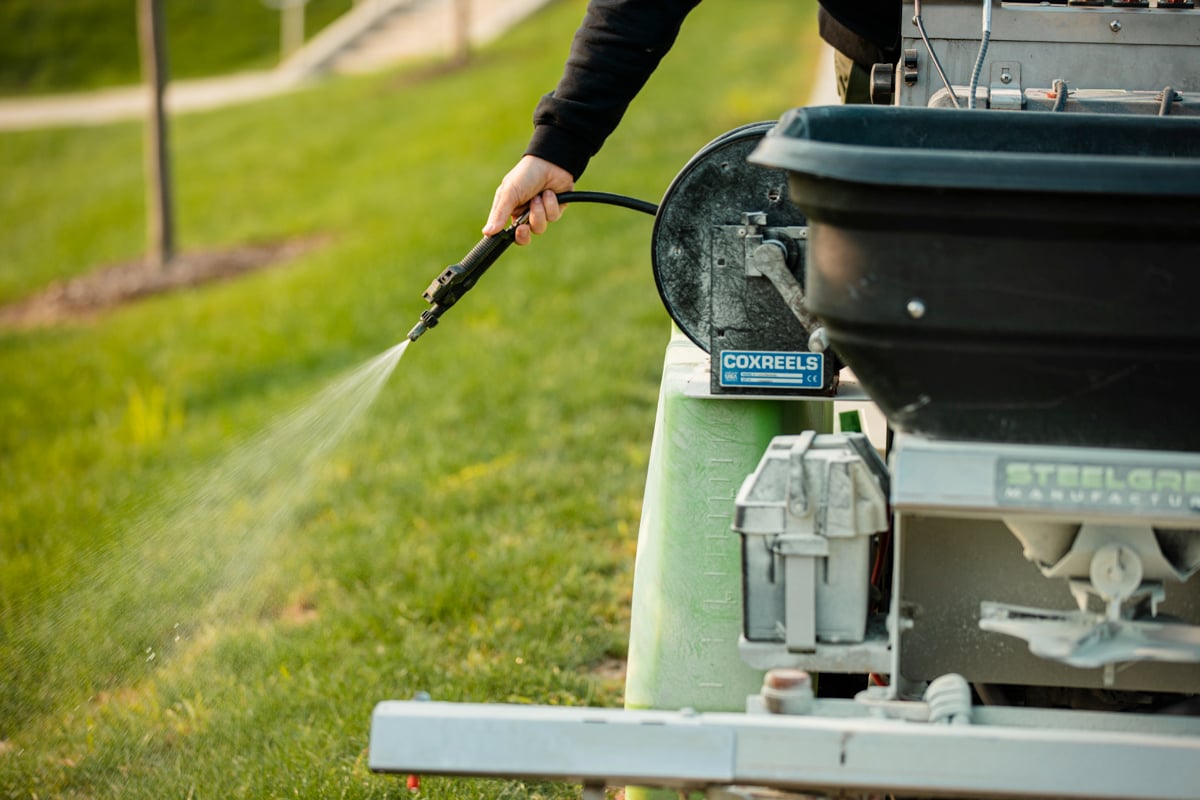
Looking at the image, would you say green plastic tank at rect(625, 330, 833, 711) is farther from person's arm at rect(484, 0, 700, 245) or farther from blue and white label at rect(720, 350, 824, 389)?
person's arm at rect(484, 0, 700, 245)

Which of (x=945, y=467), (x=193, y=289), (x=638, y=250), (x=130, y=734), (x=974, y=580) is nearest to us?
(x=945, y=467)

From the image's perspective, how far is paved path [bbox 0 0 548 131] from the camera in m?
19.4

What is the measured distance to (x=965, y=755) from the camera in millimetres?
1887

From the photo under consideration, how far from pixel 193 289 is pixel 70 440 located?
368 centimetres

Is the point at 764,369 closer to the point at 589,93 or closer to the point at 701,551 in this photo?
the point at 701,551

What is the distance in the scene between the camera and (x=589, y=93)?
2580 millimetres

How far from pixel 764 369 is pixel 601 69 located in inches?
25.7

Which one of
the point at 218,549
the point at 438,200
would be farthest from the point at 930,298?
the point at 438,200

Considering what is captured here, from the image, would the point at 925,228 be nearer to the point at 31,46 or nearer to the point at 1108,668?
the point at 1108,668

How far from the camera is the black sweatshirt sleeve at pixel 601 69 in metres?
2.57

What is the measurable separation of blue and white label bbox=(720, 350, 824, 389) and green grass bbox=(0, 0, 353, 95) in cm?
2156

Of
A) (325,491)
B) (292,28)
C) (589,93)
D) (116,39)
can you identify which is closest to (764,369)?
(589,93)

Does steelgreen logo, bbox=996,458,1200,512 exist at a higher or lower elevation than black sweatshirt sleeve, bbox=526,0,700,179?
lower

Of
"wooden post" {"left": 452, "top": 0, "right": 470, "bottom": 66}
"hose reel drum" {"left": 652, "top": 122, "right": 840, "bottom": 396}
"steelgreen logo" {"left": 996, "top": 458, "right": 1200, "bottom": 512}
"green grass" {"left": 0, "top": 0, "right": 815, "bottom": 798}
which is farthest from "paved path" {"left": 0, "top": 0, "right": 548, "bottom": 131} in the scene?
"steelgreen logo" {"left": 996, "top": 458, "right": 1200, "bottom": 512}
